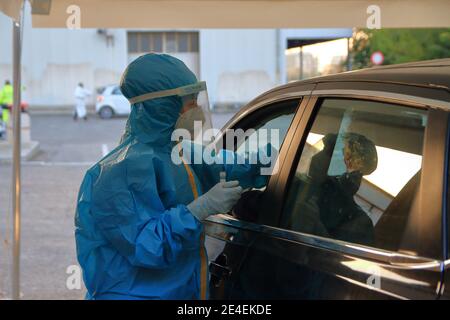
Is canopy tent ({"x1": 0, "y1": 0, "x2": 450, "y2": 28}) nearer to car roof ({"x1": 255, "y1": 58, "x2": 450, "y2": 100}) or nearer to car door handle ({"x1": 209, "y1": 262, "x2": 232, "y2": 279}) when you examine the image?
car roof ({"x1": 255, "y1": 58, "x2": 450, "y2": 100})

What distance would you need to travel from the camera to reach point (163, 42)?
27.2 m

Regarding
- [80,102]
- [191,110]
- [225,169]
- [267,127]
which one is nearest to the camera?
[191,110]

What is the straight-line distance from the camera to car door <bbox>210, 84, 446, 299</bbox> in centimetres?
162

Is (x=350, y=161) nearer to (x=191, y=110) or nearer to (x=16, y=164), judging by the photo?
(x=191, y=110)

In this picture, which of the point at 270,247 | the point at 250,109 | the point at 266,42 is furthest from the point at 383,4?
the point at 266,42

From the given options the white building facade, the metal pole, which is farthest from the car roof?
the white building facade

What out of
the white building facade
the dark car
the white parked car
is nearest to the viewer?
the dark car

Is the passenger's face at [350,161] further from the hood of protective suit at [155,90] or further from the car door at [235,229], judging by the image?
the hood of protective suit at [155,90]

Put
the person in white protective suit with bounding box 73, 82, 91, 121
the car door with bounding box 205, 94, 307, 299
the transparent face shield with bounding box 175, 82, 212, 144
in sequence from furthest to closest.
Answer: the person in white protective suit with bounding box 73, 82, 91, 121, the car door with bounding box 205, 94, 307, 299, the transparent face shield with bounding box 175, 82, 212, 144

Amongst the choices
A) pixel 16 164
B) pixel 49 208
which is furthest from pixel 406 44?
pixel 16 164

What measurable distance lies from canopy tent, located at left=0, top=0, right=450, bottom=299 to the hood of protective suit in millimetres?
1971

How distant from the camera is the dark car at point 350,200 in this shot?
162 centimetres

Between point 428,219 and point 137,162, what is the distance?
101cm

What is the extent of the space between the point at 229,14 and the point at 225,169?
198 cm
